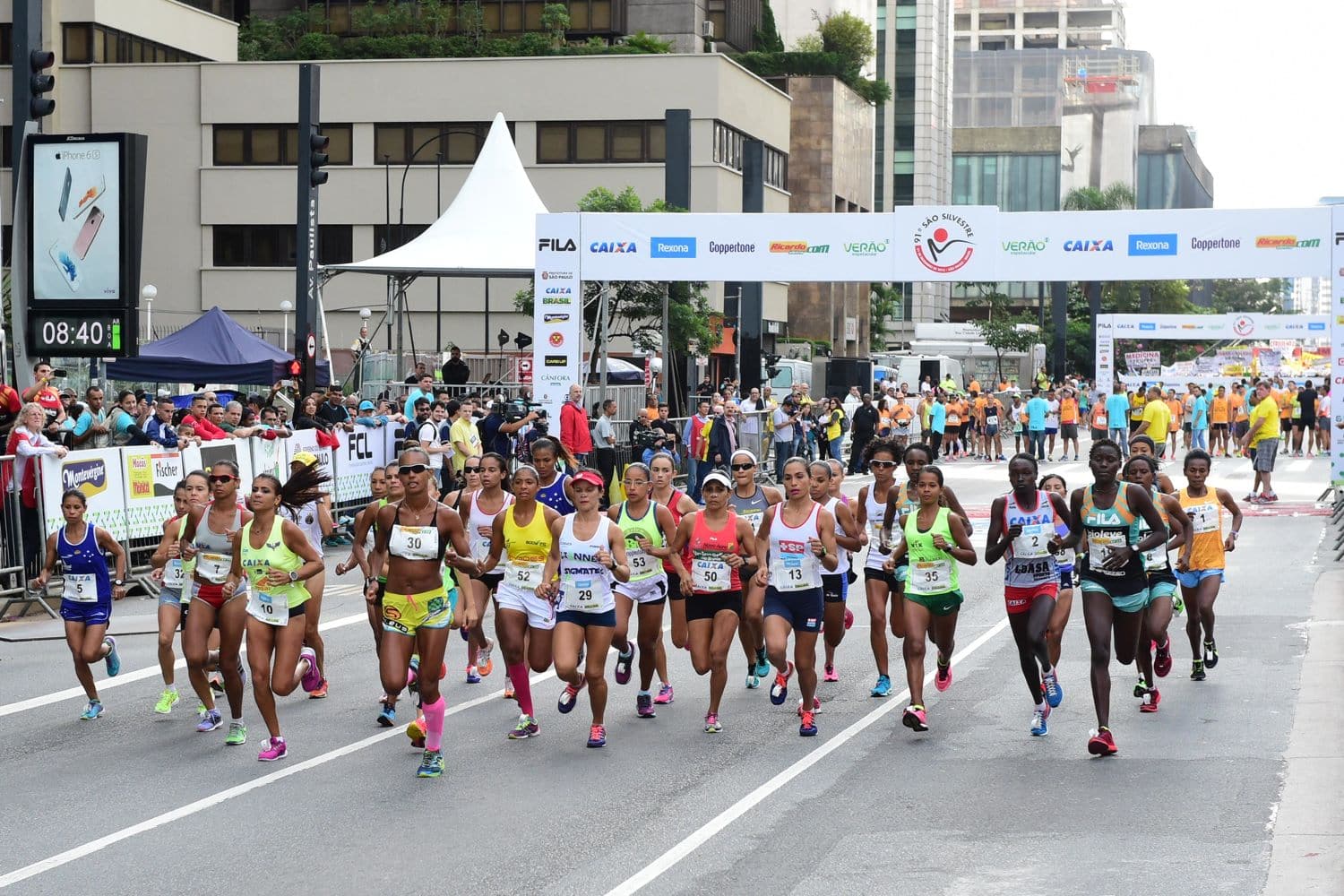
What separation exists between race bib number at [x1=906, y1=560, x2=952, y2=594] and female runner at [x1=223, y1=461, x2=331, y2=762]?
12.1 ft

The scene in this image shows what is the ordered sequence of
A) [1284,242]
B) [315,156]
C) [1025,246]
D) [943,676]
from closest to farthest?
[943,676] → [315,156] → [1284,242] → [1025,246]

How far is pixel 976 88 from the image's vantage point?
16362cm

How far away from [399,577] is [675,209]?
3053cm

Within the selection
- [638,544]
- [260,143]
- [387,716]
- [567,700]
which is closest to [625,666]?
[567,700]

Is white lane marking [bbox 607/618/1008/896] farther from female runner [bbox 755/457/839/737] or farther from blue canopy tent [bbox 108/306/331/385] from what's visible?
blue canopy tent [bbox 108/306/331/385]

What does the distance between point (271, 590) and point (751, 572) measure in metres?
3.00

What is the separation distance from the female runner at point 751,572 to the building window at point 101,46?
2094 inches

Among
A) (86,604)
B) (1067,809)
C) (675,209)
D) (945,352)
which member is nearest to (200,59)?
(675,209)

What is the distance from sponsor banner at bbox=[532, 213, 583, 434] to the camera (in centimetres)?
2762

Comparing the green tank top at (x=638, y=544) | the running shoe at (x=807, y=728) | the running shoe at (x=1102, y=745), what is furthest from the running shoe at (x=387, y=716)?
the running shoe at (x=1102, y=745)

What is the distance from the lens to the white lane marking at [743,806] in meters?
7.83

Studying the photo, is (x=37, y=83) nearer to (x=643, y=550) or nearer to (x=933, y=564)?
(x=643, y=550)

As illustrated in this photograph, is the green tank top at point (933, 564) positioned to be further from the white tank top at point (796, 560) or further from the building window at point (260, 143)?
the building window at point (260, 143)

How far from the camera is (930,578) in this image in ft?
37.1
